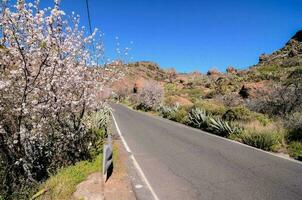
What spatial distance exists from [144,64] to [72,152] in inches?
5682

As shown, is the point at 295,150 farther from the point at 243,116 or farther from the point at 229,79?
the point at 229,79

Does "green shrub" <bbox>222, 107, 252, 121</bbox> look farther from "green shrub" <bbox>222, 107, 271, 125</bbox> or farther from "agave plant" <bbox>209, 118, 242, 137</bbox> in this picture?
"agave plant" <bbox>209, 118, 242, 137</bbox>

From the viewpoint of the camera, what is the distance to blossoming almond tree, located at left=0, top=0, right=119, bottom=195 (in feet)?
26.6

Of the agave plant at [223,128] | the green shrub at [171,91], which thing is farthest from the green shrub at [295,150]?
the green shrub at [171,91]

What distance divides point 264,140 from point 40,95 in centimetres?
880

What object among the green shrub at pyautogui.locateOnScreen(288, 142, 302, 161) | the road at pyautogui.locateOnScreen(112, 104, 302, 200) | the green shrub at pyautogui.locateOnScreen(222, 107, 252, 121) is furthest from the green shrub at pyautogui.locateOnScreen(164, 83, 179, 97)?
the green shrub at pyautogui.locateOnScreen(288, 142, 302, 161)

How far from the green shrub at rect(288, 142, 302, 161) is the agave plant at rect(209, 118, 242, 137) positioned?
3.68 m

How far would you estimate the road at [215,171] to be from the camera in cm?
705

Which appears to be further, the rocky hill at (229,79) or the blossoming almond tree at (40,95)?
the rocky hill at (229,79)

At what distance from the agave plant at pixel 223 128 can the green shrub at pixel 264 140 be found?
1.77 meters

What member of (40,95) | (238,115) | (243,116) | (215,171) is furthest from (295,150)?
(40,95)

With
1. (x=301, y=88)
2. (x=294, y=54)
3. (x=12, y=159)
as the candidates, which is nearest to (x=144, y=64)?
(x=294, y=54)

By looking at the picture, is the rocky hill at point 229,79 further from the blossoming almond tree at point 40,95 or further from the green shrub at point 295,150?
the green shrub at point 295,150

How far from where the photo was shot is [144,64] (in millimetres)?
154000
